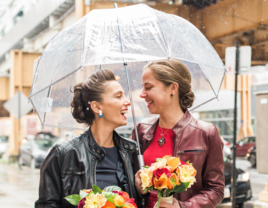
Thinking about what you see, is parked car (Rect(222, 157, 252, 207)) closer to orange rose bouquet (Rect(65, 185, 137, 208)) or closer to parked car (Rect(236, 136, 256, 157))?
orange rose bouquet (Rect(65, 185, 137, 208))

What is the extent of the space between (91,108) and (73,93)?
0.33 meters

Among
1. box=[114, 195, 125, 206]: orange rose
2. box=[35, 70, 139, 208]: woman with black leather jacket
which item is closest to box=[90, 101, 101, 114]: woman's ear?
box=[35, 70, 139, 208]: woman with black leather jacket

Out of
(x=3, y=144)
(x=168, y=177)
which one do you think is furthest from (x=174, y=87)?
(x=3, y=144)

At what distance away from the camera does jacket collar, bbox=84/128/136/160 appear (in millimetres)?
2230

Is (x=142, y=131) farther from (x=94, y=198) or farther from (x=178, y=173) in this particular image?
(x=94, y=198)

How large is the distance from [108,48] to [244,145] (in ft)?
46.9

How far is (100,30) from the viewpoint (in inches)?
88.7

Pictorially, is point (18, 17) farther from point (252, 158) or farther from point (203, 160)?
point (252, 158)

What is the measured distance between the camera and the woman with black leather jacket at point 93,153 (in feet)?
6.96

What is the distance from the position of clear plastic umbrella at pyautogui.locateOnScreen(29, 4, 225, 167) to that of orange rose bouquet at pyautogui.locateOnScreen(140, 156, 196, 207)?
1.97 ft

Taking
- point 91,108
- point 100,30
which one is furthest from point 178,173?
point 100,30

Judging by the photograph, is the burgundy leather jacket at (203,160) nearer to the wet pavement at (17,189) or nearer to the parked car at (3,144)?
the wet pavement at (17,189)

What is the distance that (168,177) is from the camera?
1.88 m

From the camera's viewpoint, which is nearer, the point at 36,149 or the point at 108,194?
the point at 108,194
